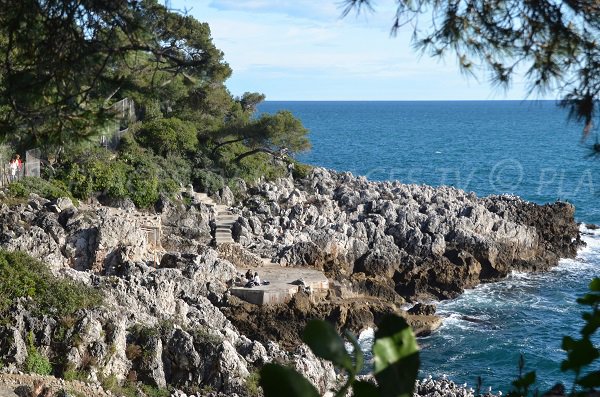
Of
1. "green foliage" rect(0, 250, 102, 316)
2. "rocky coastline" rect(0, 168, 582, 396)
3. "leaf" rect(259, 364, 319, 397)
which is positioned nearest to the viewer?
"leaf" rect(259, 364, 319, 397)

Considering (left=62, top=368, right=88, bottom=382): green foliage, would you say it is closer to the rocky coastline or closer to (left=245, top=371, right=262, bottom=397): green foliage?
the rocky coastline

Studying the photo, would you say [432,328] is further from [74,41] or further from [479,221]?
[74,41]

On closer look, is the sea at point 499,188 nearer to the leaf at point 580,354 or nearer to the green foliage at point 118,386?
the leaf at point 580,354

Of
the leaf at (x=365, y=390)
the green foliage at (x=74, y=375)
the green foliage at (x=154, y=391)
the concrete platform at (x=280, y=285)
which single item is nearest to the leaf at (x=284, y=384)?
the leaf at (x=365, y=390)

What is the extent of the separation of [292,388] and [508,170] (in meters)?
79.5

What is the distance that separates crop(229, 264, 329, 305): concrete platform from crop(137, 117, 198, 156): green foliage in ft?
40.0

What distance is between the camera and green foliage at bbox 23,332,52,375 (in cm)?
1670

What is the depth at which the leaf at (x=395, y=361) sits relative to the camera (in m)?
3.64

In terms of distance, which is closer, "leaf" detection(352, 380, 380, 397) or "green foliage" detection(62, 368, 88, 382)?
"leaf" detection(352, 380, 380, 397)

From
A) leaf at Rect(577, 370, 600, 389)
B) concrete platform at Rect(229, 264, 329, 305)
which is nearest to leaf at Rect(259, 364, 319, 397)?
leaf at Rect(577, 370, 600, 389)

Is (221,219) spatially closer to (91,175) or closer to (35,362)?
(91,175)

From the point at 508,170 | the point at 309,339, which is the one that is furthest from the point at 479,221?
the point at 508,170

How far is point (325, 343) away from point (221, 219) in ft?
100

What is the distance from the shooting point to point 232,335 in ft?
68.5
